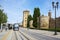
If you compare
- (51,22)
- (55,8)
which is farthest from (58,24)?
(55,8)

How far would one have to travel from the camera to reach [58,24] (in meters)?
81.4

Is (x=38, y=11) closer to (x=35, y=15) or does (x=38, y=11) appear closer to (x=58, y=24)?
(x=35, y=15)

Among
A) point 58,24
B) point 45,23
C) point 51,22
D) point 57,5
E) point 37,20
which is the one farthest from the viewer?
point 37,20

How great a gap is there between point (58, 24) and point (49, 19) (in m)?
17.7

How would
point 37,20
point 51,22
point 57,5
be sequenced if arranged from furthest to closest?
point 37,20
point 51,22
point 57,5

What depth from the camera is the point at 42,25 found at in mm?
99188

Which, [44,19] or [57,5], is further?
[44,19]

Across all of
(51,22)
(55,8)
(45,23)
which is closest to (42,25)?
(45,23)

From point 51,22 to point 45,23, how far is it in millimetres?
6526

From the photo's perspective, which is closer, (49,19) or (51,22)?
(51,22)

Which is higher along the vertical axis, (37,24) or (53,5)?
(53,5)

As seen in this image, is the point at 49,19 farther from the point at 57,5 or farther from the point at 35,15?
the point at 57,5

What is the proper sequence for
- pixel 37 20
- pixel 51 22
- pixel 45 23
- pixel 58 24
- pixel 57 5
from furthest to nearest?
1. pixel 37 20
2. pixel 45 23
3. pixel 51 22
4. pixel 58 24
5. pixel 57 5

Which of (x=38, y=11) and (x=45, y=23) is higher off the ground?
(x=38, y=11)
